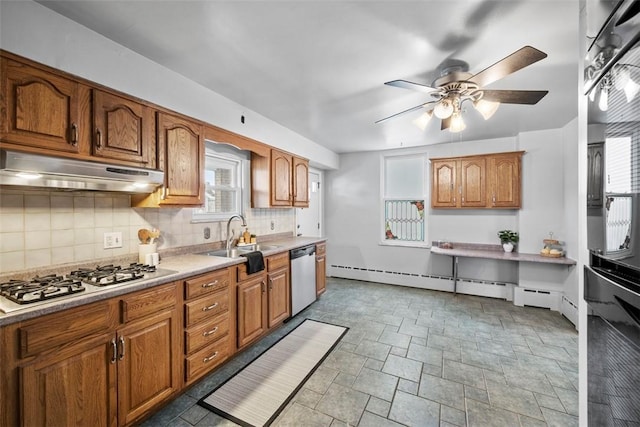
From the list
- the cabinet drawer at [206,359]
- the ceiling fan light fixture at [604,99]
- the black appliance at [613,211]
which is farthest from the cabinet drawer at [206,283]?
the ceiling fan light fixture at [604,99]

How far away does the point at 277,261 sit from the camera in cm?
299

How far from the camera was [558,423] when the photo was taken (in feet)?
5.69

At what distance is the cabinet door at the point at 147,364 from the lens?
1568mm

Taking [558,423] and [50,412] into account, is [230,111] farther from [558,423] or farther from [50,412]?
[558,423]

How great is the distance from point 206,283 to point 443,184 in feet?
12.3

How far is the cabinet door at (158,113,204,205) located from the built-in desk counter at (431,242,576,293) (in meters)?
3.41

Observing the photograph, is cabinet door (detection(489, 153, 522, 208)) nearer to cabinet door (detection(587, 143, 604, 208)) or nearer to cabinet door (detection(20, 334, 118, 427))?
cabinet door (detection(587, 143, 604, 208))

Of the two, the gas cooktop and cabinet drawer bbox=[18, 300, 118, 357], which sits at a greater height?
the gas cooktop

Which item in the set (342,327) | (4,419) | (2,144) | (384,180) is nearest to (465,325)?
(342,327)

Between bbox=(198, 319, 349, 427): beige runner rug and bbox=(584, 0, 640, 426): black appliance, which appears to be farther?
bbox=(198, 319, 349, 427): beige runner rug

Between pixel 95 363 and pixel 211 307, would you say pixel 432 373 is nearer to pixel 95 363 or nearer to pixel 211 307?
pixel 211 307

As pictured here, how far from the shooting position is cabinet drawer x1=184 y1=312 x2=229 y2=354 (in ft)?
6.47

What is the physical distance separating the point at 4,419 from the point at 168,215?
1.58 m

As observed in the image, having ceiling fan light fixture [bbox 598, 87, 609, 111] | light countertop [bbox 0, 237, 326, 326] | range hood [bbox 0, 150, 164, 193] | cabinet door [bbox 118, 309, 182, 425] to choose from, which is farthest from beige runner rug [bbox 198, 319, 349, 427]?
ceiling fan light fixture [bbox 598, 87, 609, 111]
